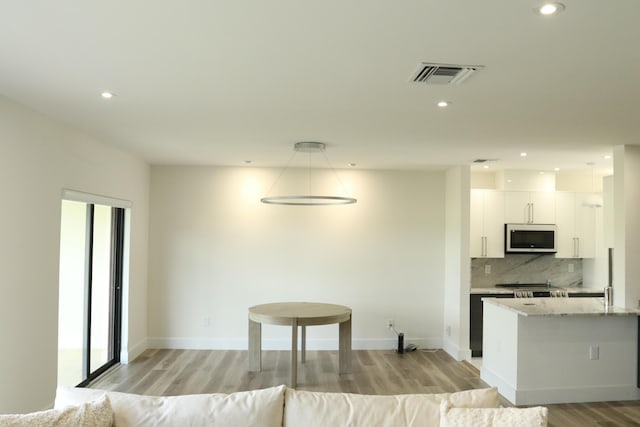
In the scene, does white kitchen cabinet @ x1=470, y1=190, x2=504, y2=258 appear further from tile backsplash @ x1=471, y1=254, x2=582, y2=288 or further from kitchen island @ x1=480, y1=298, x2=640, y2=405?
kitchen island @ x1=480, y1=298, x2=640, y2=405

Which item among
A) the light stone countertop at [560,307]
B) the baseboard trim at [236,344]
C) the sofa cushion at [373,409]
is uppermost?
the light stone countertop at [560,307]

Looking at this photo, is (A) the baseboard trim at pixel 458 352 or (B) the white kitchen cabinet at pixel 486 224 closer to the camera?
(A) the baseboard trim at pixel 458 352

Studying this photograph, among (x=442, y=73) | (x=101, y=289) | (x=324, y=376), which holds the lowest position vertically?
(x=324, y=376)

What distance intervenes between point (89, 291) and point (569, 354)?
4.86m

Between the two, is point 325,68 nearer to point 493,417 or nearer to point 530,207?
point 493,417

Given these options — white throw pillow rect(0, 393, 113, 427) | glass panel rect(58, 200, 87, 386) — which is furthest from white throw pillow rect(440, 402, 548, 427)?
glass panel rect(58, 200, 87, 386)

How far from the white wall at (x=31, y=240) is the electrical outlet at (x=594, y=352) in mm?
4938

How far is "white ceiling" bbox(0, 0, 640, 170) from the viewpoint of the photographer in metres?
1.96

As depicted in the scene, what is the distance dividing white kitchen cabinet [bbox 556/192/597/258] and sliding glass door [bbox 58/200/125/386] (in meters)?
5.93

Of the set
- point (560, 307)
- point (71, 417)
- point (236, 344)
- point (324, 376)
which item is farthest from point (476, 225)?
point (71, 417)

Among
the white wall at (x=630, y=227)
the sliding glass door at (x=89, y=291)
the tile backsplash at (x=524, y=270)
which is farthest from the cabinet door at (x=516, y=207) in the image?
the sliding glass door at (x=89, y=291)

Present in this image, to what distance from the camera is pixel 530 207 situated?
6.63 meters

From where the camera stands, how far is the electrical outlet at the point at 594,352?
4.60 meters

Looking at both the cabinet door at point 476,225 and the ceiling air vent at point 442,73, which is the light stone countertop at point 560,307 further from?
the ceiling air vent at point 442,73
